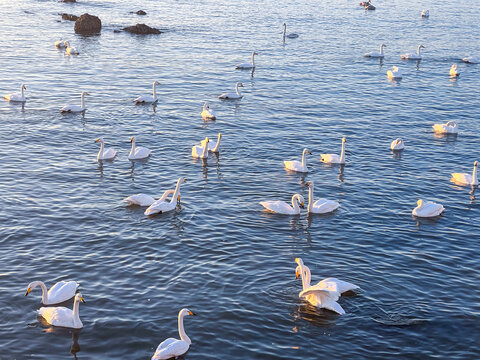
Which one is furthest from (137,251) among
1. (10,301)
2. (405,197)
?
(405,197)

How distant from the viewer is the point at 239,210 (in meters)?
31.0

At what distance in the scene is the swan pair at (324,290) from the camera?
22.2 meters

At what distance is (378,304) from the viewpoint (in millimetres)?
23094

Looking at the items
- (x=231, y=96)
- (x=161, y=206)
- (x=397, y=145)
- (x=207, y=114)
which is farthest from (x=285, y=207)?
(x=231, y=96)

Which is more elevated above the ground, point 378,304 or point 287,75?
point 287,75

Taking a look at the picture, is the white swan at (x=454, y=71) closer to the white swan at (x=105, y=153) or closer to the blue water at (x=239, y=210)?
the blue water at (x=239, y=210)

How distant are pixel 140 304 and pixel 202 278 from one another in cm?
274

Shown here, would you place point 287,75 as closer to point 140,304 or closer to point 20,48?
point 20,48

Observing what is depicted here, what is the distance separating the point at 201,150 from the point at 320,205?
9522 mm

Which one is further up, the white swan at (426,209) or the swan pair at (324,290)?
the white swan at (426,209)

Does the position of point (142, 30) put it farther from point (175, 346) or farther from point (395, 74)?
point (175, 346)

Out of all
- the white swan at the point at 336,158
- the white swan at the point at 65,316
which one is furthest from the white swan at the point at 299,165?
the white swan at the point at 65,316

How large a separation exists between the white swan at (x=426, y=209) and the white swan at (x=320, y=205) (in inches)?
139

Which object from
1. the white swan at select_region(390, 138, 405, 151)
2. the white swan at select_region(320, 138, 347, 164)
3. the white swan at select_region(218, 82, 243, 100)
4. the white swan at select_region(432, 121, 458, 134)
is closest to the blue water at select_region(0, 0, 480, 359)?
the white swan at select_region(432, 121, 458, 134)
